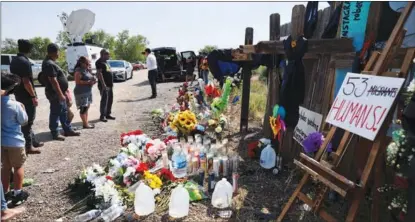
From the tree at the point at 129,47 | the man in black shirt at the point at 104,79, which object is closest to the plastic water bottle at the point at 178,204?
the man in black shirt at the point at 104,79

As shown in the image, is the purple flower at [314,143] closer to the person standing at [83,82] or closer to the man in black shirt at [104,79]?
the person standing at [83,82]

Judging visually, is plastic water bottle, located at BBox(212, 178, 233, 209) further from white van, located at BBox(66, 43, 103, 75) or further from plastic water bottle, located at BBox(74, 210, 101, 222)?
white van, located at BBox(66, 43, 103, 75)

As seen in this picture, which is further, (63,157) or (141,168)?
(63,157)

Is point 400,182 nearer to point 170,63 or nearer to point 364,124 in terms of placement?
point 364,124

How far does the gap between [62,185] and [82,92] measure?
2.88 meters

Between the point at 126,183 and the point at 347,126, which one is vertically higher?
the point at 347,126

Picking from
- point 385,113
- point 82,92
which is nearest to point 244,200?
point 385,113

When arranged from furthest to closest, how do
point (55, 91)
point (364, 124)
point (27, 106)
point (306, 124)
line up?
point (55, 91)
point (27, 106)
point (306, 124)
point (364, 124)

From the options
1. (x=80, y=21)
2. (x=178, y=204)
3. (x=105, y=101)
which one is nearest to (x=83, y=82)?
(x=105, y=101)

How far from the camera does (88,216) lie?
10.0ft

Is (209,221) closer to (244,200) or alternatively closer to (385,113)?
(244,200)

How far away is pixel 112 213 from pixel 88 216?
0.25 metres

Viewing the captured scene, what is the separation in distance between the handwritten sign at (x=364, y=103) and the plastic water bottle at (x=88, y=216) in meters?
2.59

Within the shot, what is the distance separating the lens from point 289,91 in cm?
400
